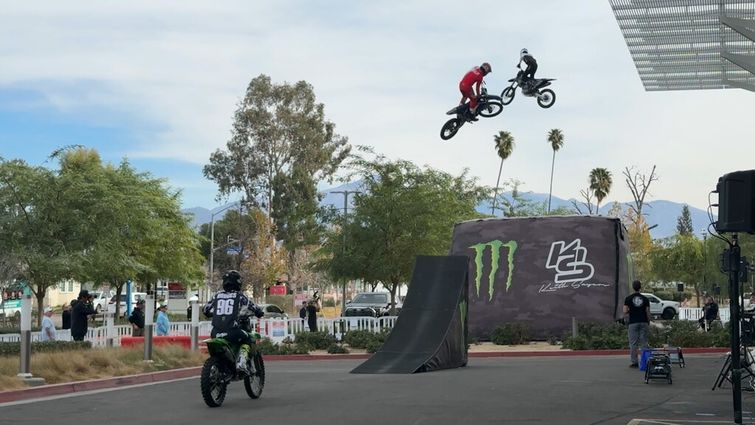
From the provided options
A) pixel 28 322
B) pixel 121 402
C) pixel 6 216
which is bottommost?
pixel 121 402

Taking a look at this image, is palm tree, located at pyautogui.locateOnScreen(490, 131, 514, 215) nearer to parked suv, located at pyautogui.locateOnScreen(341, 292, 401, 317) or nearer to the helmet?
parked suv, located at pyautogui.locateOnScreen(341, 292, 401, 317)

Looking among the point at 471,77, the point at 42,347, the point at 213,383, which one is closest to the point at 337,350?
the point at 42,347

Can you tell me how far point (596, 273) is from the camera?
108ft

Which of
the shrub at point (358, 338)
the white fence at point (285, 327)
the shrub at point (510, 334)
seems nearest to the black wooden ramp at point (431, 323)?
the shrub at point (358, 338)

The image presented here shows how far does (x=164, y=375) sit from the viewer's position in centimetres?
2022

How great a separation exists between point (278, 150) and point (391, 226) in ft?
95.1

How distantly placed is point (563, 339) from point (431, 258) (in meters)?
9.24

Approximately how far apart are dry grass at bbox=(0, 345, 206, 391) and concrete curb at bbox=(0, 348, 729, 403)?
0.99 feet

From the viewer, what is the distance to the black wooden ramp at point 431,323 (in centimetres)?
2133

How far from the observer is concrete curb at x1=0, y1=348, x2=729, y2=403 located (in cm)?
1611

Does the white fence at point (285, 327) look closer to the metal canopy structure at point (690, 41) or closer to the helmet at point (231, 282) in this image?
the metal canopy structure at point (690, 41)

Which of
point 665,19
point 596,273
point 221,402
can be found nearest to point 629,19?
point 665,19

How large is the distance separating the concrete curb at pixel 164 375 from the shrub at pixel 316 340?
5.16ft

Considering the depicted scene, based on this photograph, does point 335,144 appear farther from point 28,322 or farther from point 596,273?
point 28,322
